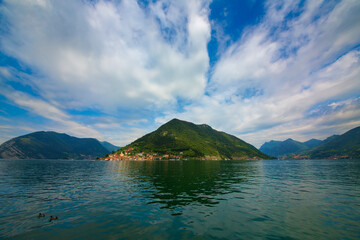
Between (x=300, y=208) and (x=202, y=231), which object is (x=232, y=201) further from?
(x=202, y=231)

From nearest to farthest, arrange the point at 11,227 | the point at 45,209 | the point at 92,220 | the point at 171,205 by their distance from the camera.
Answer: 1. the point at 11,227
2. the point at 92,220
3. the point at 45,209
4. the point at 171,205

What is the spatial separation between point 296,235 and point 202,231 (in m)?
8.25

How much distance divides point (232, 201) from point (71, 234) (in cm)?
2105

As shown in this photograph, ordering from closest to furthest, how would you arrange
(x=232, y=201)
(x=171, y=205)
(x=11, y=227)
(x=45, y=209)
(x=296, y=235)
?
1. (x=296, y=235)
2. (x=11, y=227)
3. (x=45, y=209)
4. (x=171, y=205)
5. (x=232, y=201)

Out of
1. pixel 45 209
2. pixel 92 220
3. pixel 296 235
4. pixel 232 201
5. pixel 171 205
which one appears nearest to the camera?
pixel 296 235

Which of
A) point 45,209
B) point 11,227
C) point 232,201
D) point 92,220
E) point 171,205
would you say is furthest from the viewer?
point 232,201

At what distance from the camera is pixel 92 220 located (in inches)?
653

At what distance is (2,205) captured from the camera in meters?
21.2

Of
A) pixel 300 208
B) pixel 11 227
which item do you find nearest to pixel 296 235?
pixel 300 208

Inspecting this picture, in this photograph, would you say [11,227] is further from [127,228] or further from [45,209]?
[127,228]

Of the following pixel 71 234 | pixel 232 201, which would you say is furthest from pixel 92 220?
pixel 232 201

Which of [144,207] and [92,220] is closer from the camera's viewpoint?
[92,220]

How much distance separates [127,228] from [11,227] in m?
11.4

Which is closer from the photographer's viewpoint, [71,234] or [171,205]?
[71,234]
